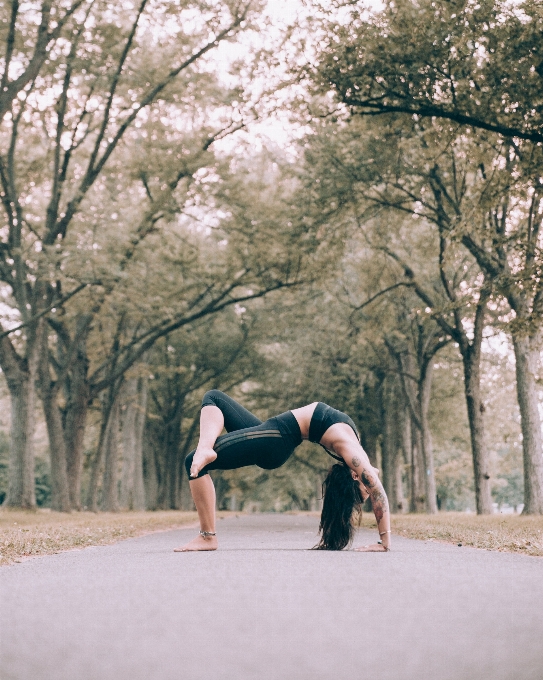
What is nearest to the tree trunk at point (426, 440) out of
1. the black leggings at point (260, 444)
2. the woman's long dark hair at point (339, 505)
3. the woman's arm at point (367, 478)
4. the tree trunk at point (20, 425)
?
the tree trunk at point (20, 425)

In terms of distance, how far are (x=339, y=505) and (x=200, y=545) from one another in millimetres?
1188

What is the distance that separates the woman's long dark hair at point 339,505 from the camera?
6547 millimetres

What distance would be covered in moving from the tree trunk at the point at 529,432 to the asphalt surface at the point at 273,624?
47.0 ft

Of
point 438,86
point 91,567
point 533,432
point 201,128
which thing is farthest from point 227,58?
point 91,567

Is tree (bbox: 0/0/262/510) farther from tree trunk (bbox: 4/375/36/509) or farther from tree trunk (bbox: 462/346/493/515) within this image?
tree trunk (bbox: 462/346/493/515)

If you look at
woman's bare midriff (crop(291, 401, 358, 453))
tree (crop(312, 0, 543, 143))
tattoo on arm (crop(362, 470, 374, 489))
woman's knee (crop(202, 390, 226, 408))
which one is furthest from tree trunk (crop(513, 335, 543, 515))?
woman's knee (crop(202, 390, 226, 408))

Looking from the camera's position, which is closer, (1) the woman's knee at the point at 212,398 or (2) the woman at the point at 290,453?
(2) the woman at the point at 290,453

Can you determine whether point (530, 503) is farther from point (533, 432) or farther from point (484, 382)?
point (484, 382)

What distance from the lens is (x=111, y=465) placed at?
96.7 ft

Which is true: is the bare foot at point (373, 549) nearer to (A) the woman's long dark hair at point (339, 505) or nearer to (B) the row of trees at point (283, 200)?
(A) the woman's long dark hair at point (339, 505)

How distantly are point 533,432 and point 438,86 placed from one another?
9.13 meters

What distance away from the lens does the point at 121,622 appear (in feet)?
10.1

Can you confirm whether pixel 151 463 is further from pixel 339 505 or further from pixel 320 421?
pixel 320 421

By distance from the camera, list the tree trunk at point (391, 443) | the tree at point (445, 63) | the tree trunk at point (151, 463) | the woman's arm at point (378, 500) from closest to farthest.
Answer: the woman's arm at point (378, 500)
the tree at point (445, 63)
the tree trunk at point (391, 443)
the tree trunk at point (151, 463)
